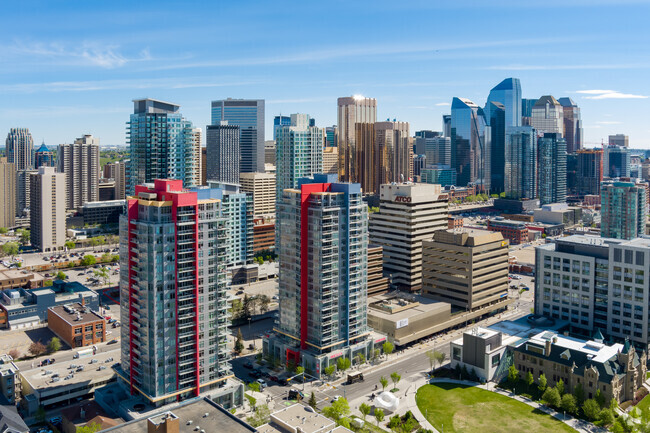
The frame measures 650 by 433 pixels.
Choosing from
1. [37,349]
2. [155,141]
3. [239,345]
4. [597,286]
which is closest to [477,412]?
[597,286]

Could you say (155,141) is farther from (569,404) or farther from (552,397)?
(569,404)

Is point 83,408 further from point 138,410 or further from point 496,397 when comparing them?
point 496,397

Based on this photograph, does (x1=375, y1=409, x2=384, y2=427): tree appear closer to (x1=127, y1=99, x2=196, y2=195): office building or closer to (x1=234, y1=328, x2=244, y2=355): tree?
(x1=234, y1=328, x2=244, y2=355): tree

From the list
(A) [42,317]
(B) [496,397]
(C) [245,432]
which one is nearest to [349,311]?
(B) [496,397]

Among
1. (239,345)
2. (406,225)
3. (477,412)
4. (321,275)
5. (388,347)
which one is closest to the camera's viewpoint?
(477,412)

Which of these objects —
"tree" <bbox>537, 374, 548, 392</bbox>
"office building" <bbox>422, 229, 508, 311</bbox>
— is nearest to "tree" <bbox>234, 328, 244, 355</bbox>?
"office building" <bbox>422, 229, 508, 311</bbox>
